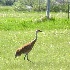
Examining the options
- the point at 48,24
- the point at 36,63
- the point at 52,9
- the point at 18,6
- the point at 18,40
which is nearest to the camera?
the point at 36,63

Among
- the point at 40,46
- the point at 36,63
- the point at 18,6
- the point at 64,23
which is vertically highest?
the point at 36,63

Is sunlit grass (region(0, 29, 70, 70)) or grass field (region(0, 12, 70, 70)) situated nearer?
sunlit grass (region(0, 29, 70, 70))

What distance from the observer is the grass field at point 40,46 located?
15.7 metres

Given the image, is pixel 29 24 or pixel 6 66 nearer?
pixel 6 66

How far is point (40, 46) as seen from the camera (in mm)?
21359

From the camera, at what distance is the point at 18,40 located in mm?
23891

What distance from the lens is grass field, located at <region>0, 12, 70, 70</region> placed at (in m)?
15.7

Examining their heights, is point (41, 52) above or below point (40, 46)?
above

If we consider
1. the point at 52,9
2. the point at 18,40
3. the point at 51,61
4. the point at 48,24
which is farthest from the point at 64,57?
the point at 52,9

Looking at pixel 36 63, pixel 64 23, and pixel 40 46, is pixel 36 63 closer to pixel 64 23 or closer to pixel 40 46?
pixel 40 46

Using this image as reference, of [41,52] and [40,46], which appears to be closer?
[41,52]

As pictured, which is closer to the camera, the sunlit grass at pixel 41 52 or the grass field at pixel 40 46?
the sunlit grass at pixel 41 52

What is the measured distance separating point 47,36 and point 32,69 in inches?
433

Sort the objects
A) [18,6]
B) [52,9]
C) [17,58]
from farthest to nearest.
A: [18,6] < [52,9] < [17,58]
